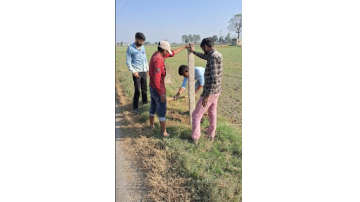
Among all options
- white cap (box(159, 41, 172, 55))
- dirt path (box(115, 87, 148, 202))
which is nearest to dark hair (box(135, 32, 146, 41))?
white cap (box(159, 41, 172, 55))

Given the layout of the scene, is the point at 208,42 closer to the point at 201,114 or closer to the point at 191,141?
the point at 201,114

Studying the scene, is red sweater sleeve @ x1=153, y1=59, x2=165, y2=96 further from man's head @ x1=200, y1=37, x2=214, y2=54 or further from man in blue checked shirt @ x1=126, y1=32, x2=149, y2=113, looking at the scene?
man in blue checked shirt @ x1=126, y1=32, x2=149, y2=113

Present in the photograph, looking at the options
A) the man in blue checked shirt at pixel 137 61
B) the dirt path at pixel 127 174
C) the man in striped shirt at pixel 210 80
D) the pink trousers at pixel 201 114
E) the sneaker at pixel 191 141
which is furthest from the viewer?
the man in blue checked shirt at pixel 137 61

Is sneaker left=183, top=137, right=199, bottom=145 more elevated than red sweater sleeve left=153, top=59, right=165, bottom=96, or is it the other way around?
red sweater sleeve left=153, top=59, right=165, bottom=96

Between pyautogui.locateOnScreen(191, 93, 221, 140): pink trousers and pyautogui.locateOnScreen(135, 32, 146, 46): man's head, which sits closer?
pyautogui.locateOnScreen(191, 93, 221, 140): pink trousers

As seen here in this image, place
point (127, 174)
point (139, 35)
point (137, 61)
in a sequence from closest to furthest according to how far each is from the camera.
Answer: point (127, 174), point (139, 35), point (137, 61)

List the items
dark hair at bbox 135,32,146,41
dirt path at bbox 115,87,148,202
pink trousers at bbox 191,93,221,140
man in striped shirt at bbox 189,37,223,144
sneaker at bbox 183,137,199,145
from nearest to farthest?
dirt path at bbox 115,87,148,202 < man in striped shirt at bbox 189,37,223,144 < pink trousers at bbox 191,93,221,140 < sneaker at bbox 183,137,199,145 < dark hair at bbox 135,32,146,41

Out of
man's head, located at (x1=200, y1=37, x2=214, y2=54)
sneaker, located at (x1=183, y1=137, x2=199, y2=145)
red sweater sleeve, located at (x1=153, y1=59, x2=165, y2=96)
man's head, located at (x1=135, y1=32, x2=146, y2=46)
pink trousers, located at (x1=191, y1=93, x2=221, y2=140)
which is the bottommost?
sneaker, located at (x1=183, y1=137, x2=199, y2=145)

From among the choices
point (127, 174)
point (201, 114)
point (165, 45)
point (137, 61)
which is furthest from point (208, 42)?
point (137, 61)

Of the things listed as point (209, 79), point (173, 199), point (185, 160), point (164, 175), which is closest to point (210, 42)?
point (209, 79)

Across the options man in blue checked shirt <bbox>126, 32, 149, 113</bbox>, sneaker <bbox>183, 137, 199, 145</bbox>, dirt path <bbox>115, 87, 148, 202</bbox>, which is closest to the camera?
dirt path <bbox>115, 87, 148, 202</bbox>

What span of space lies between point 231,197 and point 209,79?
5.24 ft

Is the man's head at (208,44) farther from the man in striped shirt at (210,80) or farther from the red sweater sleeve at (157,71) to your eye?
the red sweater sleeve at (157,71)

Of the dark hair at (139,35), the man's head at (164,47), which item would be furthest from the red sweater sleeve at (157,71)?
the dark hair at (139,35)
